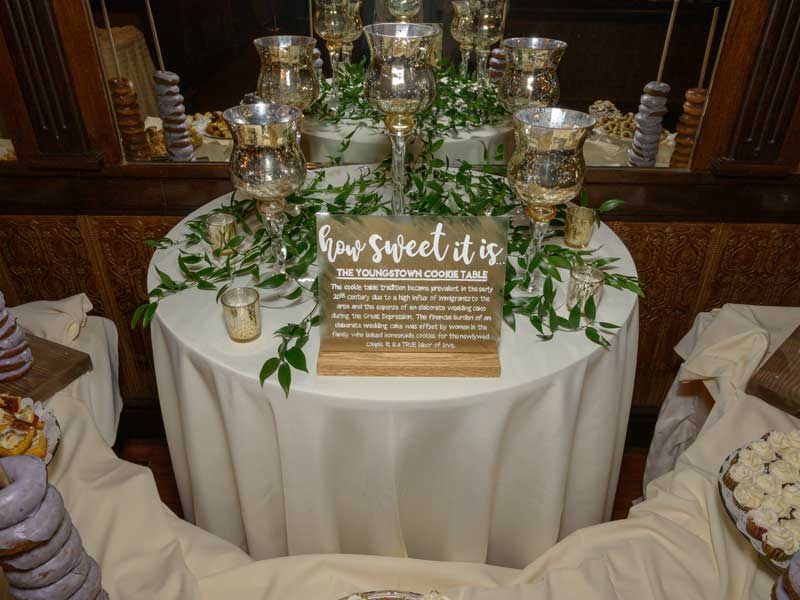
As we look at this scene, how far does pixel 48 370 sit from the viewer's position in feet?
4.57

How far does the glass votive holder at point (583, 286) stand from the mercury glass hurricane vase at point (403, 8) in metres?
1.13

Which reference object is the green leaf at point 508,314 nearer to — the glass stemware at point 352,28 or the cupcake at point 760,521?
the cupcake at point 760,521

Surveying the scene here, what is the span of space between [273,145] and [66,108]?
3.54ft

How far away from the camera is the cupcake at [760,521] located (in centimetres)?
97

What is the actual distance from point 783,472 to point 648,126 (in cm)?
132

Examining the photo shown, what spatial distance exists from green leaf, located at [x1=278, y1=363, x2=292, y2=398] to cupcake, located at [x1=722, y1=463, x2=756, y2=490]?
0.78 meters

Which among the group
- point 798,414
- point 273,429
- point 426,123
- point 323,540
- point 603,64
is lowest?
point 323,540

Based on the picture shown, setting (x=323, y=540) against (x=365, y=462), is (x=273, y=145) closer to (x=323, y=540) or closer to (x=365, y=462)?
(x=365, y=462)

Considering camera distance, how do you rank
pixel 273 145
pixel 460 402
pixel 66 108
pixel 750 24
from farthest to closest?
1. pixel 66 108
2. pixel 750 24
3. pixel 273 145
4. pixel 460 402

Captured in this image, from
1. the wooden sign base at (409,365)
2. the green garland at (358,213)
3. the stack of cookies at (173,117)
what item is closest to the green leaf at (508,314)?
the green garland at (358,213)

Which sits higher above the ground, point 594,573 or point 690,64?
point 690,64

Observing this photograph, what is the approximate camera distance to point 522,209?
153 centimetres

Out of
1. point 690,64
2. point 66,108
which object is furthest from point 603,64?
point 66,108

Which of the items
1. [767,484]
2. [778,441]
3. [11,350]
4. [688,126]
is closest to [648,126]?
[688,126]
